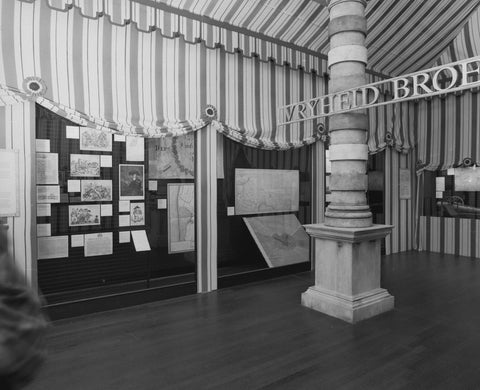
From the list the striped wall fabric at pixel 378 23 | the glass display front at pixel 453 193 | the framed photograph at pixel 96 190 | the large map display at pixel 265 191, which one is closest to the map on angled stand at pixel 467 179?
the glass display front at pixel 453 193

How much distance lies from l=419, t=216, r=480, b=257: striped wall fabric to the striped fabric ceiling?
3.29 m

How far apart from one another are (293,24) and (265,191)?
2607 mm

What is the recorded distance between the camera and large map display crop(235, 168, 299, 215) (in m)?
5.71

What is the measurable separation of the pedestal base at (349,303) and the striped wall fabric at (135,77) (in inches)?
94.0

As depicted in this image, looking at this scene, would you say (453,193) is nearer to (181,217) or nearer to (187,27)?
(181,217)

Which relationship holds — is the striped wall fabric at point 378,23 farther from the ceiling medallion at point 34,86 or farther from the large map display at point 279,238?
the large map display at point 279,238

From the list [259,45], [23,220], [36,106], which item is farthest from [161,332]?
[259,45]

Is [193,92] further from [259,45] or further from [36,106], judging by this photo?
[36,106]

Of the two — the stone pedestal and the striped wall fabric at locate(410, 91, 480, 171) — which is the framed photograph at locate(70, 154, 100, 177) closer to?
the stone pedestal

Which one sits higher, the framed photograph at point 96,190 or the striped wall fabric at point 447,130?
the striped wall fabric at point 447,130

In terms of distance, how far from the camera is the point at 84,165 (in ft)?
14.5

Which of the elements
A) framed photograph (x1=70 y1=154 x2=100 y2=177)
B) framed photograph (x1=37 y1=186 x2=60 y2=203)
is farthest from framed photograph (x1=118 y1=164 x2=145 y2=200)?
framed photograph (x1=37 y1=186 x2=60 y2=203)

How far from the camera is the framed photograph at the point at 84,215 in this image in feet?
14.3

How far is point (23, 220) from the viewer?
403cm
